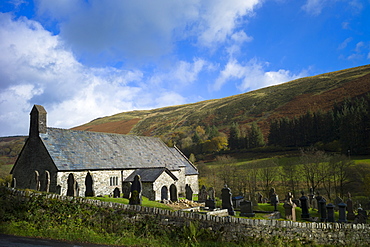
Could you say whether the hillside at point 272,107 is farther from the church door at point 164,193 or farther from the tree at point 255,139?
the church door at point 164,193

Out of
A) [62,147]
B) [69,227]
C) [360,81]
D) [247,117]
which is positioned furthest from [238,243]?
[360,81]

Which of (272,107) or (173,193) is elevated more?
(272,107)

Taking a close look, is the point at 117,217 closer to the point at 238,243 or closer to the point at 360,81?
the point at 238,243

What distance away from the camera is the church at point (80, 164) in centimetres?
2664

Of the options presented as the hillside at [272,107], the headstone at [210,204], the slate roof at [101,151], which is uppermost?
the hillside at [272,107]

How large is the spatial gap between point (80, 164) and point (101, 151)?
4.37m

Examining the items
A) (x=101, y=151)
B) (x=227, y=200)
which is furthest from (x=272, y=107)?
(x=227, y=200)

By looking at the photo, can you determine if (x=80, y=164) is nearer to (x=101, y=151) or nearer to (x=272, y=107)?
(x=101, y=151)

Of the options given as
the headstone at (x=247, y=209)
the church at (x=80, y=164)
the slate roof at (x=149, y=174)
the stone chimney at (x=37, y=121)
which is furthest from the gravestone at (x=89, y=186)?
the headstone at (x=247, y=209)

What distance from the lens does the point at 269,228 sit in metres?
12.5

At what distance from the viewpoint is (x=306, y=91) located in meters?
135

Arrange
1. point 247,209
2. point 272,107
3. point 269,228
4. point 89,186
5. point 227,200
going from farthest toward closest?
point 272,107
point 89,186
point 227,200
point 247,209
point 269,228

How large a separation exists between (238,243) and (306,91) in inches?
5460

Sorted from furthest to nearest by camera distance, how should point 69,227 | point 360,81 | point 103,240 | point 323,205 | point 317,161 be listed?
point 360,81 → point 317,161 → point 323,205 → point 69,227 → point 103,240
